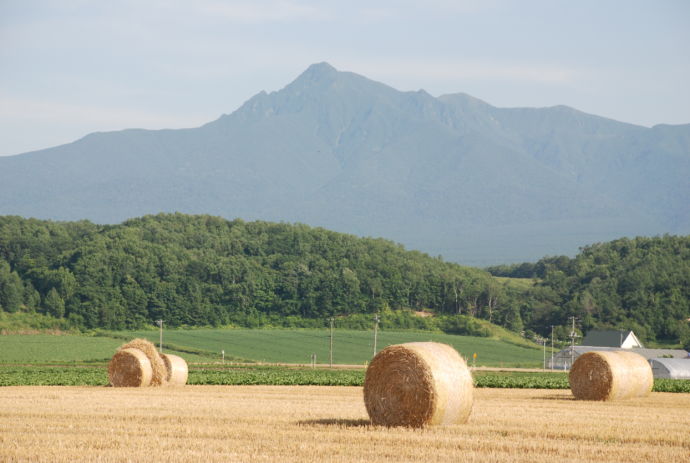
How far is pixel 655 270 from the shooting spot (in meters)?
134

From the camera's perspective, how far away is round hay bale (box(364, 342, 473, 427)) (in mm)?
23328

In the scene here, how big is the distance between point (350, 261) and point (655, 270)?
145ft

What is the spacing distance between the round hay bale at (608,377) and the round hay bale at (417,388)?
12.6 m

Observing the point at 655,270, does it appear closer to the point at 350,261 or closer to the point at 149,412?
the point at 350,261

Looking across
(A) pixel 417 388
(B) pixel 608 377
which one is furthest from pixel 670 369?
(A) pixel 417 388

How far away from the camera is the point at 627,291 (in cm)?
13288

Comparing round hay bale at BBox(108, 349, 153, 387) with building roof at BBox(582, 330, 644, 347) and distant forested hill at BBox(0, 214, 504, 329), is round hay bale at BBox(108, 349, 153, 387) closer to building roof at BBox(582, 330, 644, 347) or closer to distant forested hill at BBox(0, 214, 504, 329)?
building roof at BBox(582, 330, 644, 347)

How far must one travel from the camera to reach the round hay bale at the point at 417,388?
2333cm

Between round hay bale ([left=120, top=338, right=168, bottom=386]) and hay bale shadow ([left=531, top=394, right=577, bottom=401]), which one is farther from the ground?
round hay bale ([left=120, top=338, right=168, bottom=386])

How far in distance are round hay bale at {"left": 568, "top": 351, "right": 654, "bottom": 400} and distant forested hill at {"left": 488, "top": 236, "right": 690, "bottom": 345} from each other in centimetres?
8609

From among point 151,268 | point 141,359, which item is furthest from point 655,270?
point 141,359

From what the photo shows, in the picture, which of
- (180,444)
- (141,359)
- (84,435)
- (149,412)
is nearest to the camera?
(180,444)

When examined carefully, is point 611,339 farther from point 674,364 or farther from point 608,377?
point 608,377

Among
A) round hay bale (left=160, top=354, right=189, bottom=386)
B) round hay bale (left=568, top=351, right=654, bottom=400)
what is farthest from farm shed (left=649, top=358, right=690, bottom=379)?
round hay bale (left=160, top=354, right=189, bottom=386)
